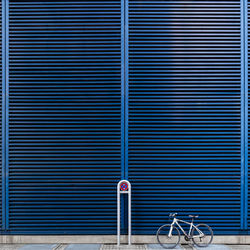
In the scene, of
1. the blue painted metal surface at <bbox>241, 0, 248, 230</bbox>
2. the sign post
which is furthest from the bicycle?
the blue painted metal surface at <bbox>241, 0, 248, 230</bbox>

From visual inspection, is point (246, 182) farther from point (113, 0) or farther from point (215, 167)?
point (113, 0)

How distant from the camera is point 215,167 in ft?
21.1

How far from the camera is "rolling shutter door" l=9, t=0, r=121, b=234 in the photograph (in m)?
6.38

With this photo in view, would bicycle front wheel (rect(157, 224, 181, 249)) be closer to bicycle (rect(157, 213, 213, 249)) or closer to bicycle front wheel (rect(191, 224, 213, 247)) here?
bicycle (rect(157, 213, 213, 249))

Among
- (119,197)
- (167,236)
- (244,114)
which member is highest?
(244,114)

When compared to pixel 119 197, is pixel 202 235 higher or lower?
lower

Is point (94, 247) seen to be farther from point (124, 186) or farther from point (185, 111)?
point (185, 111)

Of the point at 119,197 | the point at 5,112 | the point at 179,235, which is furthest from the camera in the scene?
the point at 5,112

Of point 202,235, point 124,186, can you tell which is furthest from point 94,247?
point 202,235

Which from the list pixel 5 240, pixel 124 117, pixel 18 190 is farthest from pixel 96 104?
pixel 5 240

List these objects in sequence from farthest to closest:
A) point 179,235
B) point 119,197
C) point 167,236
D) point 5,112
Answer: point 5,112
point 167,236
point 119,197
point 179,235

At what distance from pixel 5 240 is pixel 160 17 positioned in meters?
7.02

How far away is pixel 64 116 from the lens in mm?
6465

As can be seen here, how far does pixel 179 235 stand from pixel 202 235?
0.55 m
